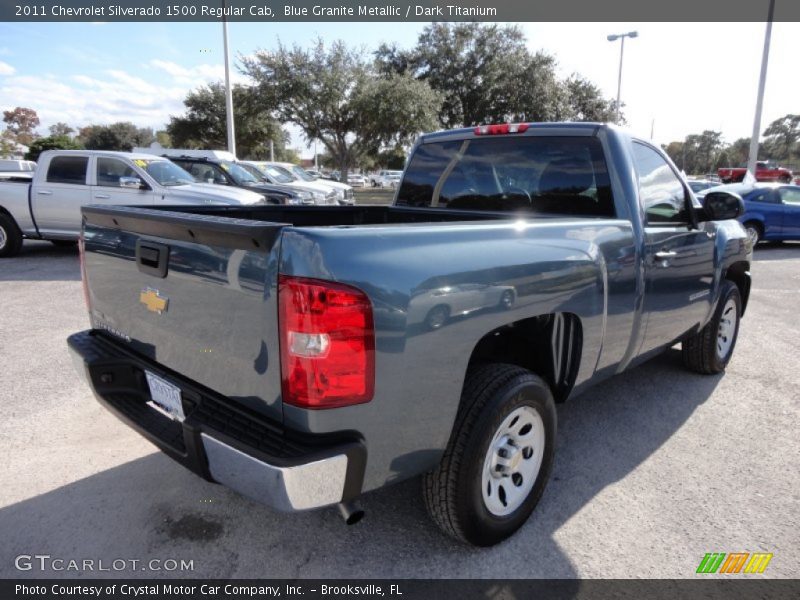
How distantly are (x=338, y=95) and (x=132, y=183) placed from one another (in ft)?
61.9

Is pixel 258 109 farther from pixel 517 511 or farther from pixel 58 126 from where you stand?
pixel 58 126

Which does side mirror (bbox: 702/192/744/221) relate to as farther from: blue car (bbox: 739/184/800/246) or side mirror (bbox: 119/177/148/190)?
blue car (bbox: 739/184/800/246)

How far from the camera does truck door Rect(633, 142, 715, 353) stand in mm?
3295

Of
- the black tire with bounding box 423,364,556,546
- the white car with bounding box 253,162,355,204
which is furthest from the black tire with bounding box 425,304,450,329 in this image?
the white car with bounding box 253,162,355,204

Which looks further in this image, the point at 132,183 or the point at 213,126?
the point at 213,126

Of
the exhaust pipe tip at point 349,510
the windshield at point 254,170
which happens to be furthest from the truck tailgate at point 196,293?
the windshield at point 254,170

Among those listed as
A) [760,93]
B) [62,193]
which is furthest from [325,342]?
[760,93]

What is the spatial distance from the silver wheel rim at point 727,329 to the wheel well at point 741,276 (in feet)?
0.84

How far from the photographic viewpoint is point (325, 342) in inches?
69.6

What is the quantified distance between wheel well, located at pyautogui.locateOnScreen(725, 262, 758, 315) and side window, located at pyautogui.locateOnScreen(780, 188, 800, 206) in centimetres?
1056

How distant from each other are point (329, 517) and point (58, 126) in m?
101

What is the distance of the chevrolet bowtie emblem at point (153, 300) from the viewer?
2.32 meters

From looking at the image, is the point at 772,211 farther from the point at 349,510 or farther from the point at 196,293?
the point at 196,293

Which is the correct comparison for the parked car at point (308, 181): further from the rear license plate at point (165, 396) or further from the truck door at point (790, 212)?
the rear license plate at point (165, 396)
